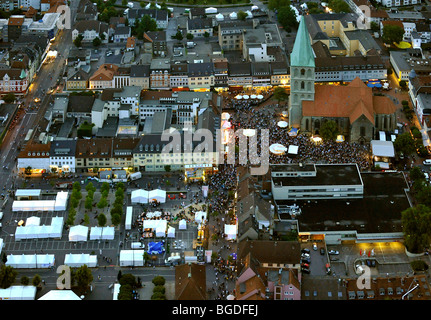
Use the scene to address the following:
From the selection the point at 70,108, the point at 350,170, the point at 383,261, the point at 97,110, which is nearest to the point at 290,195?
the point at 350,170

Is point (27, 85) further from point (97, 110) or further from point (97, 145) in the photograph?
point (97, 145)

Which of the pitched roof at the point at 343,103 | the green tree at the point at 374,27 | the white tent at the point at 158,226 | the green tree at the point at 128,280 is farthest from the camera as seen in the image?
the green tree at the point at 374,27

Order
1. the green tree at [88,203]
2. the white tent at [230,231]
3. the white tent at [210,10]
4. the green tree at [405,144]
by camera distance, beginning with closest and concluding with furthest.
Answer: the white tent at [230,231]
the green tree at [88,203]
the green tree at [405,144]
the white tent at [210,10]

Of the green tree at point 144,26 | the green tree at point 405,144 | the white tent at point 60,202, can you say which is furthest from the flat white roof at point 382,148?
the green tree at point 144,26

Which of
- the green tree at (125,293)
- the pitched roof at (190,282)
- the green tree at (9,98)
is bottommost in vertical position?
the green tree at (9,98)

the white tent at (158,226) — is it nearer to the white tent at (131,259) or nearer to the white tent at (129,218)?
the white tent at (129,218)

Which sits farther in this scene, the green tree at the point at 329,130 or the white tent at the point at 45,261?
the green tree at the point at 329,130

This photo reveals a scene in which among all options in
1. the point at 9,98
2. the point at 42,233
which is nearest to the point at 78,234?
the point at 42,233

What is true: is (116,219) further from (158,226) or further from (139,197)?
(139,197)
